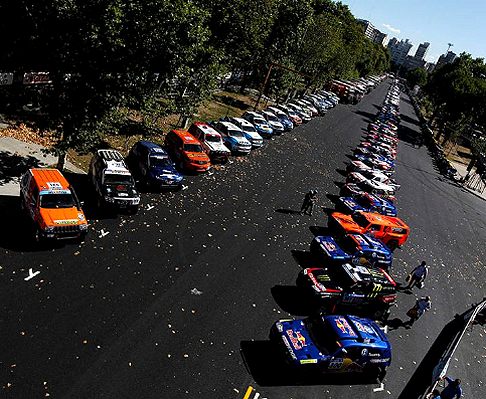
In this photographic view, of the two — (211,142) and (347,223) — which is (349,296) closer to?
(347,223)

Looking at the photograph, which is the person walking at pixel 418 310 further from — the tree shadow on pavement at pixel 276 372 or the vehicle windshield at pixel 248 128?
the vehicle windshield at pixel 248 128

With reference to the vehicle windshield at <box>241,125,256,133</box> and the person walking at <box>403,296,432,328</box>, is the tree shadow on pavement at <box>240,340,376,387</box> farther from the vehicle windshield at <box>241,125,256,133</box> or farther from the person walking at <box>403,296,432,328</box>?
the vehicle windshield at <box>241,125,256,133</box>

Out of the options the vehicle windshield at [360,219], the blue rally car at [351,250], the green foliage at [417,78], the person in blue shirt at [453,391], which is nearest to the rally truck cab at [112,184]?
the blue rally car at [351,250]

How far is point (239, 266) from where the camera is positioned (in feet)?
57.2

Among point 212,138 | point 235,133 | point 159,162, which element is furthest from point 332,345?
point 235,133

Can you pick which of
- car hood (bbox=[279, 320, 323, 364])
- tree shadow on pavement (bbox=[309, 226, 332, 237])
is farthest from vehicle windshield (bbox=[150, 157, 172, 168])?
car hood (bbox=[279, 320, 323, 364])

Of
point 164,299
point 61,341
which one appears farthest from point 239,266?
point 61,341

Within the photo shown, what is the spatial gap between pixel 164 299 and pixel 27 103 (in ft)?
62.7

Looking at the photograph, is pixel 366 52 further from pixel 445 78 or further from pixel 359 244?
pixel 359 244

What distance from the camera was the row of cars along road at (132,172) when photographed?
15.6 meters

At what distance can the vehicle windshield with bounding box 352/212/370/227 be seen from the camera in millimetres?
22656

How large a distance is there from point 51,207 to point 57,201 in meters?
0.41

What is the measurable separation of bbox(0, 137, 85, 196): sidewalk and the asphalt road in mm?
A: 1613

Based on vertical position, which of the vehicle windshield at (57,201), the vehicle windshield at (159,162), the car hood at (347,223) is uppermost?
the car hood at (347,223)
